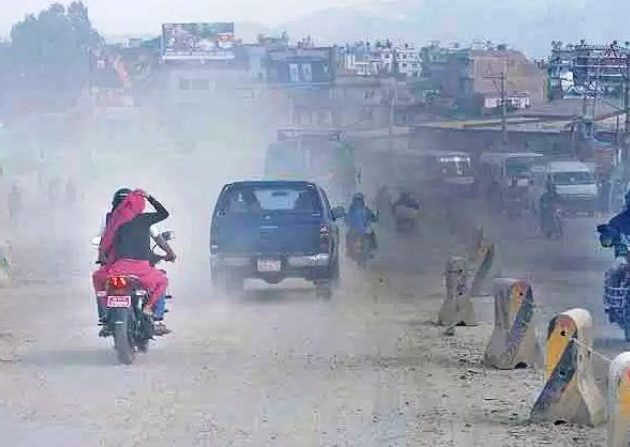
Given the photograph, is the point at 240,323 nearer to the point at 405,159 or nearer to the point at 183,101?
the point at 405,159

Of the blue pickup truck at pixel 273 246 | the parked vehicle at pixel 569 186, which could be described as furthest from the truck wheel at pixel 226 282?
the parked vehicle at pixel 569 186

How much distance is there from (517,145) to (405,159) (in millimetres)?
9736

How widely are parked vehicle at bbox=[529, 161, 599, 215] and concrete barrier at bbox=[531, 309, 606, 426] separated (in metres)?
34.6

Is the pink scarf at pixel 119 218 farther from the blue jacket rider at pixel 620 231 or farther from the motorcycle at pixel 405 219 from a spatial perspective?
the motorcycle at pixel 405 219

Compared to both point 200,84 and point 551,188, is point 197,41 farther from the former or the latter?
point 551,188

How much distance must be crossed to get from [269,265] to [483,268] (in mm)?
3022

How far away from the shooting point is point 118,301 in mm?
15320

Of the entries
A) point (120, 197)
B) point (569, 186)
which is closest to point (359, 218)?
point (120, 197)

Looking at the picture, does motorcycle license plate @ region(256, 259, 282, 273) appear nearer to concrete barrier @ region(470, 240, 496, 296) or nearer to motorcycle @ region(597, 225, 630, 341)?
concrete barrier @ region(470, 240, 496, 296)

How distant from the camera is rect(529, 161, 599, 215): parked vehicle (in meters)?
47.2

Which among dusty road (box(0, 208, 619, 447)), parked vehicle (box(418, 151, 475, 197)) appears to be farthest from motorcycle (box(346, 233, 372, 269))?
parked vehicle (box(418, 151, 475, 197))

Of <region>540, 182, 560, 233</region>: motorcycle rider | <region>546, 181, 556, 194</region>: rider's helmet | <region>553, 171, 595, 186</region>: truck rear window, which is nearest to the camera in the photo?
<region>540, 182, 560, 233</region>: motorcycle rider

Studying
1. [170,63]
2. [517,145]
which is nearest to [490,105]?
[517,145]

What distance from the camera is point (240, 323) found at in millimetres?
19734
